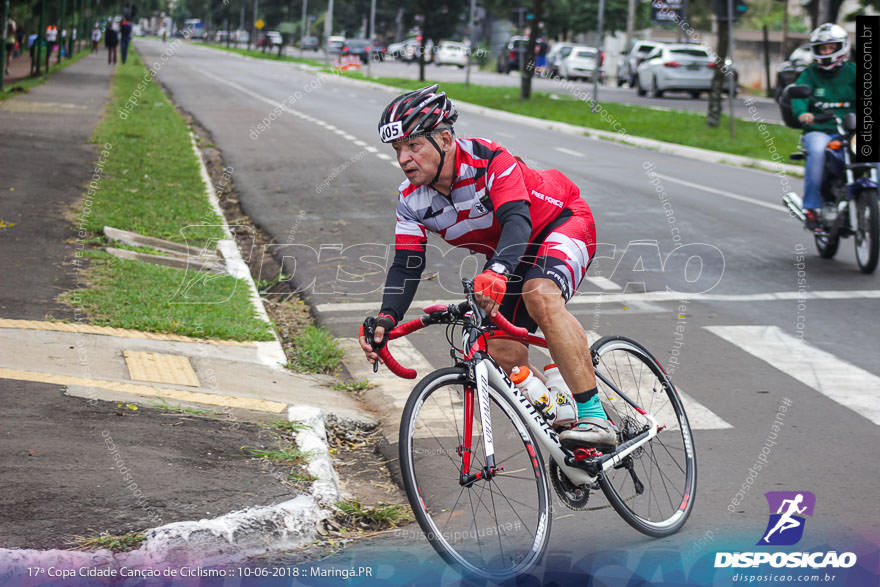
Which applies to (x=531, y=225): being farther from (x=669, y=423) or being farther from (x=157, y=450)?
(x=157, y=450)

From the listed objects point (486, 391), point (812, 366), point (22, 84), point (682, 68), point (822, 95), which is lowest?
point (812, 366)

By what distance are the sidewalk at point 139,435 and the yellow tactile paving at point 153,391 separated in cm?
1

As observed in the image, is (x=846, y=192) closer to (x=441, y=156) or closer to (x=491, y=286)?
(x=441, y=156)

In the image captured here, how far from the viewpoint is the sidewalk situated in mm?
4320

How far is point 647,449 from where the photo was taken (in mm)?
4957

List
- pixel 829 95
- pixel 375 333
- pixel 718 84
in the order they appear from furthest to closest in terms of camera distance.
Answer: pixel 718 84 < pixel 829 95 < pixel 375 333

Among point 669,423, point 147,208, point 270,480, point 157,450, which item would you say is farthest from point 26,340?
point 147,208

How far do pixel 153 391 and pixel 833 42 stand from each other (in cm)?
718

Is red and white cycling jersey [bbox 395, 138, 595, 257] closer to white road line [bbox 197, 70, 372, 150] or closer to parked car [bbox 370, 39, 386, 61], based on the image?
parked car [bbox 370, 39, 386, 61]

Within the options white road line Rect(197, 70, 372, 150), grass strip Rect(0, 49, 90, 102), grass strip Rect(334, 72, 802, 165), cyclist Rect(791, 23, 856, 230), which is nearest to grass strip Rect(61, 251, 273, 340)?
cyclist Rect(791, 23, 856, 230)

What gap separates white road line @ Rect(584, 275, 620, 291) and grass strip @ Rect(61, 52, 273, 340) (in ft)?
9.92

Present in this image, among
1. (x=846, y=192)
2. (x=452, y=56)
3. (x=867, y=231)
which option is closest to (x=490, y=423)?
(x=867, y=231)

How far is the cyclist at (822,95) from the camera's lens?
10484 mm

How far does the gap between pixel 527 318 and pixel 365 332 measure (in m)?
0.85
